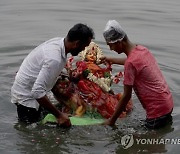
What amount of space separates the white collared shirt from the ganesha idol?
0.49 meters

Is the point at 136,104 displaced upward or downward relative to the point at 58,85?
downward

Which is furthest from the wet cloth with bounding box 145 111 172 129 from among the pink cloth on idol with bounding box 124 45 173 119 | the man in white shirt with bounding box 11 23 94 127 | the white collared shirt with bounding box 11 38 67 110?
the white collared shirt with bounding box 11 38 67 110

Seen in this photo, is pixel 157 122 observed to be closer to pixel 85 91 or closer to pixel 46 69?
pixel 85 91

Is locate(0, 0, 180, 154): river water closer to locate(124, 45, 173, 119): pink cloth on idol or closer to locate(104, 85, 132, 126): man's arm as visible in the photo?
locate(104, 85, 132, 126): man's arm

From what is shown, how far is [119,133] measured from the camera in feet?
22.1

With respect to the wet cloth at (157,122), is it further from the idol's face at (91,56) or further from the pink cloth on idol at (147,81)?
the idol's face at (91,56)

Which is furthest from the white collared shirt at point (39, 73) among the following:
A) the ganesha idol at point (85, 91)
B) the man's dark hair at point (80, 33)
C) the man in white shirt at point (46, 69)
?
the ganesha idol at point (85, 91)

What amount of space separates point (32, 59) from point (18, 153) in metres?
1.17

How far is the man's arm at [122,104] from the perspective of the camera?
20.5 ft

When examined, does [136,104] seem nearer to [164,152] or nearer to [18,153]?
[164,152]

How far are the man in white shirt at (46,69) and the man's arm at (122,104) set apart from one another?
1.85 ft

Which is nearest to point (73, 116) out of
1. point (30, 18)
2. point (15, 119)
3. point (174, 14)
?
point (15, 119)

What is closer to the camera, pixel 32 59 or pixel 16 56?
pixel 32 59

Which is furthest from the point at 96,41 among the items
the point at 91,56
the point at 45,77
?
the point at 45,77
